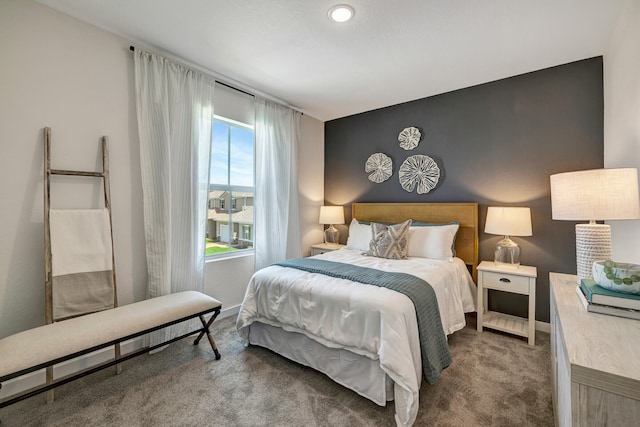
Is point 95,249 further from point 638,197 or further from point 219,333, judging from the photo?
point 638,197

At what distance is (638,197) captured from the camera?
54.7 inches

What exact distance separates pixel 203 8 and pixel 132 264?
2.04 meters

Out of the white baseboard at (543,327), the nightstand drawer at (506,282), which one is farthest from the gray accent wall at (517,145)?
the nightstand drawer at (506,282)

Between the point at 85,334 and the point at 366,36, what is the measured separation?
9.16 feet

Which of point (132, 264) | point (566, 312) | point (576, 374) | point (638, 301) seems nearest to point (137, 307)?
point (132, 264)

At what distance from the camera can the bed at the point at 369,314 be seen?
1.52 metres

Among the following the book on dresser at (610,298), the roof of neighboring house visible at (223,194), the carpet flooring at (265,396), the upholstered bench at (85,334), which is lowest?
the carpet flooring at (265,396)

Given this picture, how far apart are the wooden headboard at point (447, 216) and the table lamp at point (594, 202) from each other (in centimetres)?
126

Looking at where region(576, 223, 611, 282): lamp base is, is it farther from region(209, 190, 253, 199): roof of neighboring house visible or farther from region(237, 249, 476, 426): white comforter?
region(209, 190, 253, 199): roof of neighboring house visible

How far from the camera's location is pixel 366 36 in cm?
211

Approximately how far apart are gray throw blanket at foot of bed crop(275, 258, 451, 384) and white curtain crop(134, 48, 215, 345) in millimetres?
1219

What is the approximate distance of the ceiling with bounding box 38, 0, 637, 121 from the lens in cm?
181

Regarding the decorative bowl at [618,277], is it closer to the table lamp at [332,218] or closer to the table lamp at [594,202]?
the table lamp at [594,202]

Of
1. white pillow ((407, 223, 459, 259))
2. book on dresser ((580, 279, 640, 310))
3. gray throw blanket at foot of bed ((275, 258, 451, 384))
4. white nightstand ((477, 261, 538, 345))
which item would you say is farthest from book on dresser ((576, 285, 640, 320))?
white pillow ((407, 223, 459, 259))
